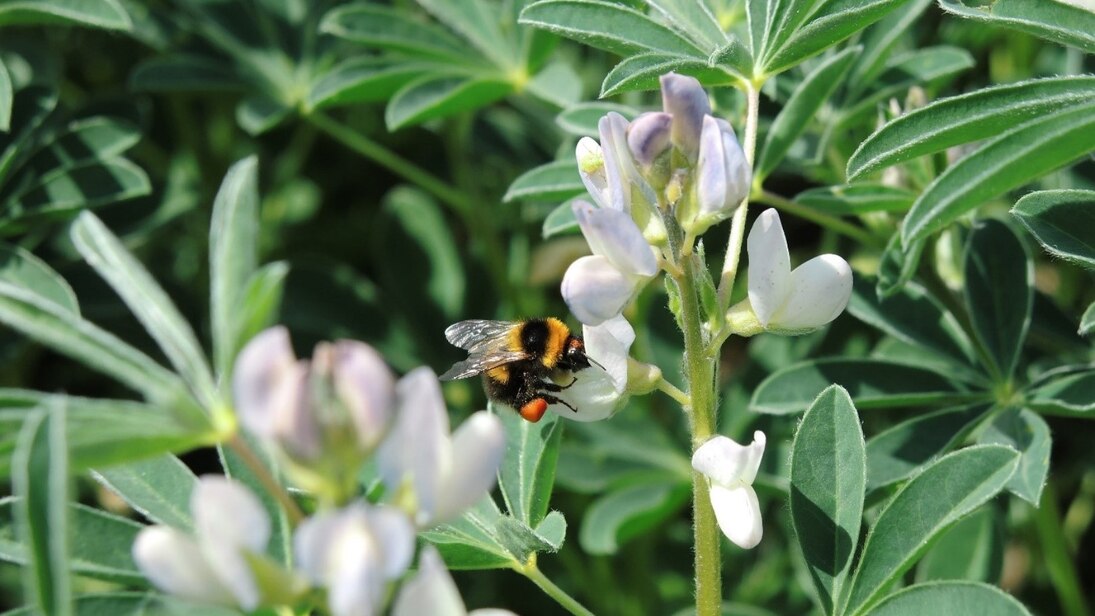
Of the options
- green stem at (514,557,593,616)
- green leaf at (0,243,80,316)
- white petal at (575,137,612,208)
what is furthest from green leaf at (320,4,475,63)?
green stem at (514,557,593,616)

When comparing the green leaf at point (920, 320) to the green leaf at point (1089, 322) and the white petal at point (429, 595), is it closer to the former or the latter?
the green leaf at point (1089, 322)

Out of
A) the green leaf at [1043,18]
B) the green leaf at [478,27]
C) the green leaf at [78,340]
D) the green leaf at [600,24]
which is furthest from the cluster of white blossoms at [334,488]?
the green leaf at [478,27]

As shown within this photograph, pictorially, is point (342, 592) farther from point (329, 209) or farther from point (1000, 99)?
point (329, 209)

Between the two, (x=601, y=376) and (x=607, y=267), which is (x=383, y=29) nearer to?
(x=601, y=376)

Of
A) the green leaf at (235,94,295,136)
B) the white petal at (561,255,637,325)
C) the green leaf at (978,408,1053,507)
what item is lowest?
the green leaf at (978,408,1053,507)

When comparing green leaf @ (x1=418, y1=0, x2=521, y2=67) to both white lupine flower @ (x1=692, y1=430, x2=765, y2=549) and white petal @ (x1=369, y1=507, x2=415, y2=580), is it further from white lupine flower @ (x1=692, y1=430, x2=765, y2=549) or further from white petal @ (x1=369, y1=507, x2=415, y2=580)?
white petal @ (x1=369, y1=507, x2=415, y2=580)

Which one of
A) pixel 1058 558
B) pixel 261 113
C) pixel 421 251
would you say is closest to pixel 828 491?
pixel 1058 558

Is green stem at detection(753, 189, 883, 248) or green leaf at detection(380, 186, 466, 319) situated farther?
green leaf at detection(380, 186, 466, 319)
